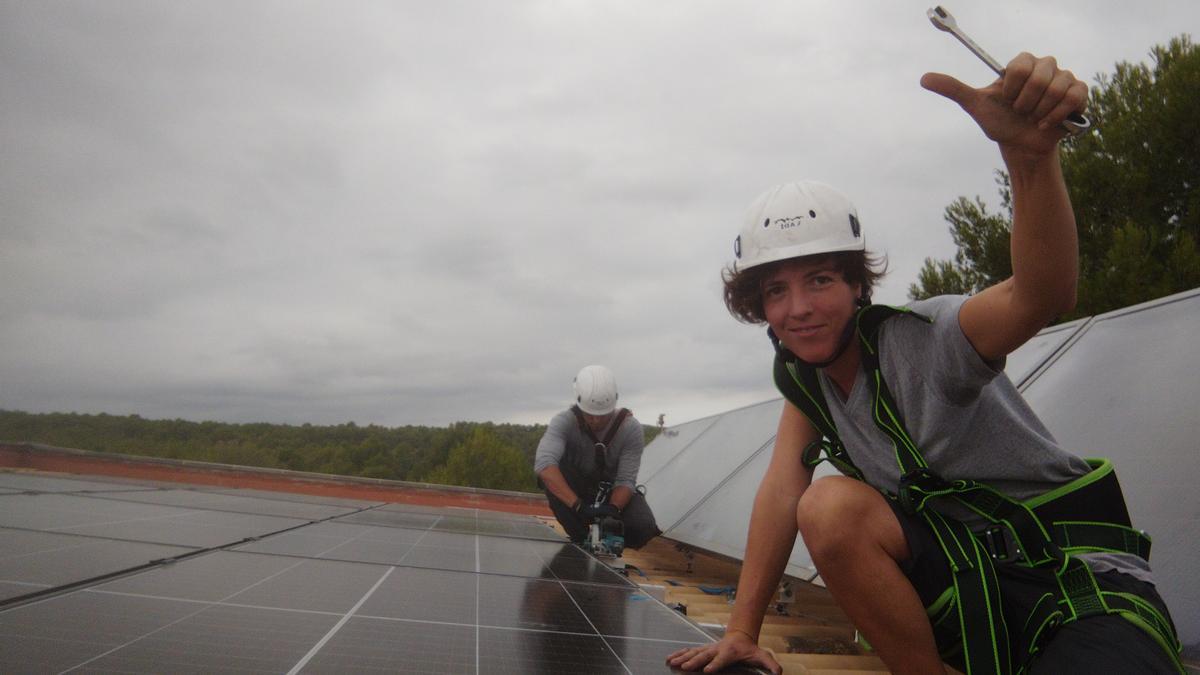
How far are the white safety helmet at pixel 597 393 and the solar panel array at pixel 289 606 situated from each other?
7.15 feet

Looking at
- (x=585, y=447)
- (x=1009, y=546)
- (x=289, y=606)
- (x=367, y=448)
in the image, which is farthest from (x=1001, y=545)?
(x=367, y=448)

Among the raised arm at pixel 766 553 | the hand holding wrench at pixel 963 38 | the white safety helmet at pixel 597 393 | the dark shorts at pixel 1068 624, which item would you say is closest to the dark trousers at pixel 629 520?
the white safety helmet at pixel 597 393

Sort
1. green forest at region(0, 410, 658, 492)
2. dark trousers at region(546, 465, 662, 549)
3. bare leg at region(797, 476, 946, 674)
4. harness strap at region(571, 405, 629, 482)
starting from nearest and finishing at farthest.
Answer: bare leg at region(797, 476, 946, 674) < dark trousers at region(546, 465, 662, 549) < harness strap at region(571, 405, 629, 482) < green forest at region(0, 410, 658, 492)

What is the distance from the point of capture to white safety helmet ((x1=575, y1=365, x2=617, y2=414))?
6.19 meters

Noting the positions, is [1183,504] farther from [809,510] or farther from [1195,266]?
[1195,266]

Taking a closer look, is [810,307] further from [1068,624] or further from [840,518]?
[1068,624]

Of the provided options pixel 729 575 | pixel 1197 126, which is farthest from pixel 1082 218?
pixel 729 575

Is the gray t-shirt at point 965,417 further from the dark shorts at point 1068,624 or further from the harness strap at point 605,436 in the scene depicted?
the harness strap at point 605,436

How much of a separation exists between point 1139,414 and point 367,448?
53527 millimetres

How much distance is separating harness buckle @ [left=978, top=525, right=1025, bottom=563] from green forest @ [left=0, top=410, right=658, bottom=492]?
32.3 meters

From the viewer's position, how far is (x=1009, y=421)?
1.74 metres

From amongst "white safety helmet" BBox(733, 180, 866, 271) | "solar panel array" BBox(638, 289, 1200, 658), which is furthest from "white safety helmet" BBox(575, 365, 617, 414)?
"white safety helmet" BBox(733, 180, 866, 271)

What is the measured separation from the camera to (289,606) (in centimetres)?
217

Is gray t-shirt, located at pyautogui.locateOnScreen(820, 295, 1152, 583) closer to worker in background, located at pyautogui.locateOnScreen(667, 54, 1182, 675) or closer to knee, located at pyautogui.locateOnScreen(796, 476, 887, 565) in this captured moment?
worker in background, located at pyautogui.locateOnScreen(667, 54, 1182, 675)
